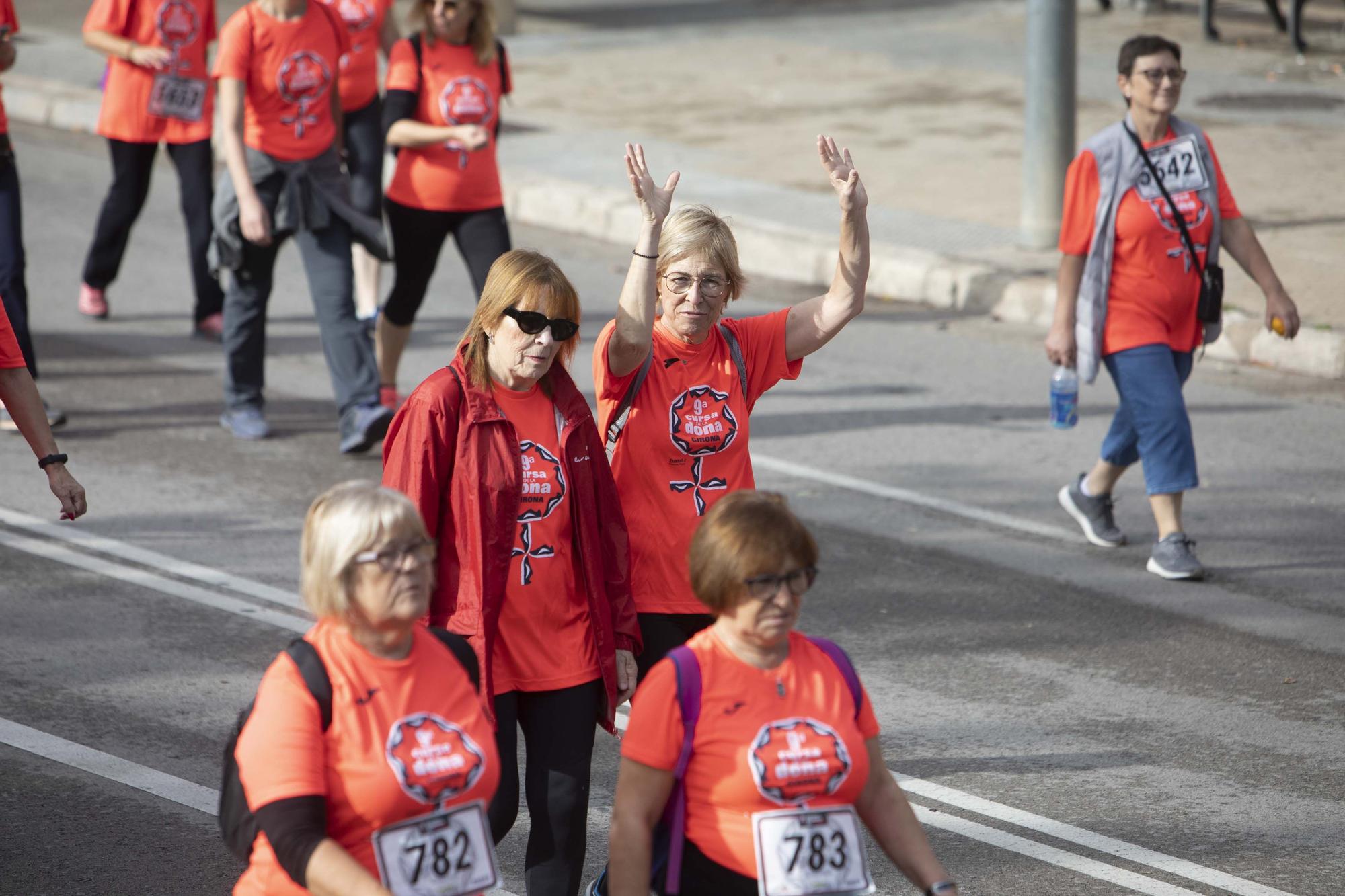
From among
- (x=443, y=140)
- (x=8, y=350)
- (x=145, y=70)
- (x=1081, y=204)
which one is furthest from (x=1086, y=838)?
(x=145, y=70)

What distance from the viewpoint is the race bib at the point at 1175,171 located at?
692 cm

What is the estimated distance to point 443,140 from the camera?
27.3 feet

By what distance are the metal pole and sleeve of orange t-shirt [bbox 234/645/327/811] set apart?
9573 mm

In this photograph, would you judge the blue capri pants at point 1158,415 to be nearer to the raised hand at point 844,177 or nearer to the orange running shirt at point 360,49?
the raised hand at point 844,177

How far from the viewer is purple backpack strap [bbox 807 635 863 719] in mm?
3455

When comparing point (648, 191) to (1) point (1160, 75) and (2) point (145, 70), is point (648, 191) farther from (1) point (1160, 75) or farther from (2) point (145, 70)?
(2) point (145, 70)

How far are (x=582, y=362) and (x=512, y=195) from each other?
4.02m

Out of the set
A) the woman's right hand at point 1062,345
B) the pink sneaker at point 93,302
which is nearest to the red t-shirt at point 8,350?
the woman's right hand at point 1062,345

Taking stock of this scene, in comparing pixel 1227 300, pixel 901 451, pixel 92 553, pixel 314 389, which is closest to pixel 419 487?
pixel 92 553

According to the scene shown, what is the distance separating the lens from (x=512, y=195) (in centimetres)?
1370

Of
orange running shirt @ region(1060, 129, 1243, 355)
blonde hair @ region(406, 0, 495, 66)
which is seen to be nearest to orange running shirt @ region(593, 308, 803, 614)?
orange running shirt @ region(1060, 129, 1243, 355)

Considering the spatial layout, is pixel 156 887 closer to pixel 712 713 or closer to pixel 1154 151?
pixel 712 713

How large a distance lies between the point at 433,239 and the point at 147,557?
2242 mm

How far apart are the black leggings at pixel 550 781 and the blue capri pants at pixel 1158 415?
3.47 m
